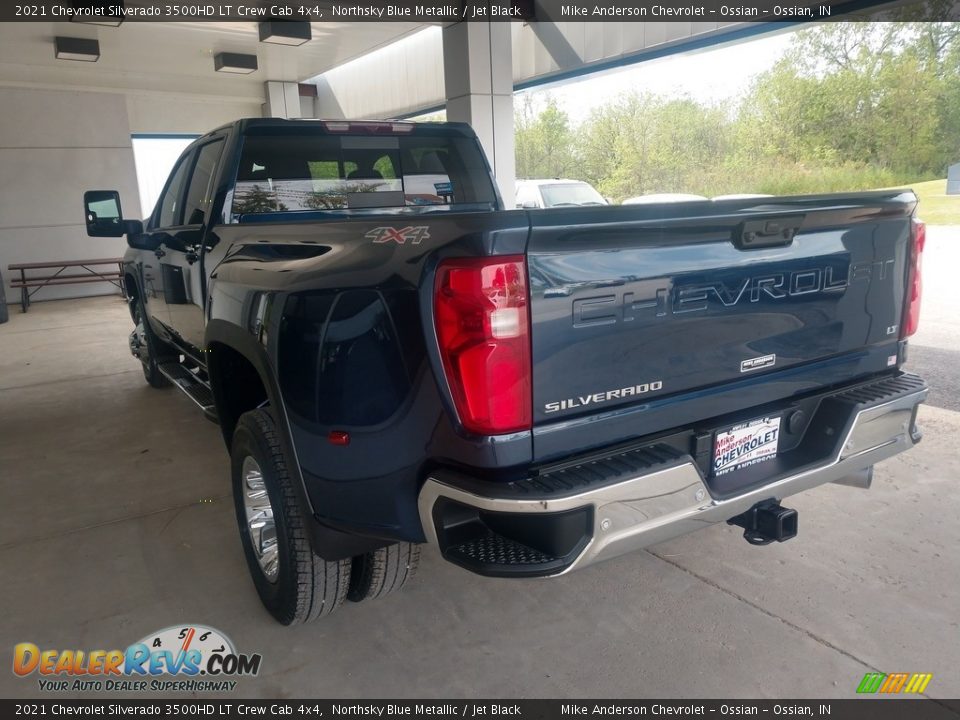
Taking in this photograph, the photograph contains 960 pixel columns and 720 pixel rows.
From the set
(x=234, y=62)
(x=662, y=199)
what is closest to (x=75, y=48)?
(x=234, y=62)

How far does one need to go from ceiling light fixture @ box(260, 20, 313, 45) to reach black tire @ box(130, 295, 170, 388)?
5.94m

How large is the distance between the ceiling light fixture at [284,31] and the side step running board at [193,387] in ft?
23.7

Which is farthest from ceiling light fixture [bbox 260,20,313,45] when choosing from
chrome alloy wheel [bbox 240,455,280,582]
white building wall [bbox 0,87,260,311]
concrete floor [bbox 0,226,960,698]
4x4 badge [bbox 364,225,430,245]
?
4x4 badge [bbox 364,225,430,245]

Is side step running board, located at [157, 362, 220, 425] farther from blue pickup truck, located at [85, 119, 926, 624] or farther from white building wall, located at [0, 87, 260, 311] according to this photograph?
white building wall, located at [0, 87, 260, 311]

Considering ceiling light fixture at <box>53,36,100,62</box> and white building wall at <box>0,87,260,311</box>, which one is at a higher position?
ceiling light fixture at <box>53,36,100,62</box>

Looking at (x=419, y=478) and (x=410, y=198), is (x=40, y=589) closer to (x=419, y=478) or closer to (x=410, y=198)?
(x=419, y=478)

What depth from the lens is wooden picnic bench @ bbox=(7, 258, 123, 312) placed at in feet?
42.8

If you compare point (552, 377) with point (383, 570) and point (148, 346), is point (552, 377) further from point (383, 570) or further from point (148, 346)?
point (148, 346)

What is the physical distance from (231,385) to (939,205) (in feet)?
55.1

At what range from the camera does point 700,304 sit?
1949 mm

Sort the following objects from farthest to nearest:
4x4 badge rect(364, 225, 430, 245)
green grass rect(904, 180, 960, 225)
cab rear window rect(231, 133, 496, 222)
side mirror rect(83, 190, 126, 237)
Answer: green grass rect(904, 180, 960, 225) → side mirror rect(83, 190, 126, 237) → cab rear window rect(231, 133, 496, 222) → 4x4 badge rect(364, 225, 430, 245)

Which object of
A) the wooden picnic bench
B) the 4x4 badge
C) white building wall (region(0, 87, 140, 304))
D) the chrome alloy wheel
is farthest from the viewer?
white building wall (region(0, 87, 140, 304))

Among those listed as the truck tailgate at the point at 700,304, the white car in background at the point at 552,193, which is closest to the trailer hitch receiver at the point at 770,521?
the truck tailgate at the point at 700,304

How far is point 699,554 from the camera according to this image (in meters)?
3.03
